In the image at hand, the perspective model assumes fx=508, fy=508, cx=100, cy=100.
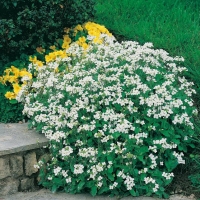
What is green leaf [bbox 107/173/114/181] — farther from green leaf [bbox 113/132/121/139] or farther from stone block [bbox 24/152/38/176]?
stone block [bbox 24/152/38/176]

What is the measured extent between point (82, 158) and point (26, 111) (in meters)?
0.72

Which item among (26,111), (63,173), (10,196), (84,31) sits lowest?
(10,196)

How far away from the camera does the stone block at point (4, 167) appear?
405 cm

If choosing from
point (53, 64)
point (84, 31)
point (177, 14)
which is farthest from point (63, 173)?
point (177, 14)

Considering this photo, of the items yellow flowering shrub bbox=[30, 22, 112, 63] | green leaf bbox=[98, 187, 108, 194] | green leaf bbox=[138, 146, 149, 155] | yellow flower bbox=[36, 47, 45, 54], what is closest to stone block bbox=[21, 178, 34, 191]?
green leaf bbox=[98, 187, 108, 194]

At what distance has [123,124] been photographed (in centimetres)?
383

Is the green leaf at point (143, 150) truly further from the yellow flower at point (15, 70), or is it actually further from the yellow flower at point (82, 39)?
the yellow flower at point (82, 39)

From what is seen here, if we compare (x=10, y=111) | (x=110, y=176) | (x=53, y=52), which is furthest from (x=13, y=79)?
(x=110, y=176)

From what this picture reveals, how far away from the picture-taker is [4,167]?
13.4 ft

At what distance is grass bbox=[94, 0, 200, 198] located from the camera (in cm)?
527

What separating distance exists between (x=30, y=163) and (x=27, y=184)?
19cm

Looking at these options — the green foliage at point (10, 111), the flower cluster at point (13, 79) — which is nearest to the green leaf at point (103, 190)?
the green foliage at point (10, 111)

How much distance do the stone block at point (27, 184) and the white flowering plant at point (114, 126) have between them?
13 cm

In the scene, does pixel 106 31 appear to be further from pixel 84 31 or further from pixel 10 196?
pixel 10 196
